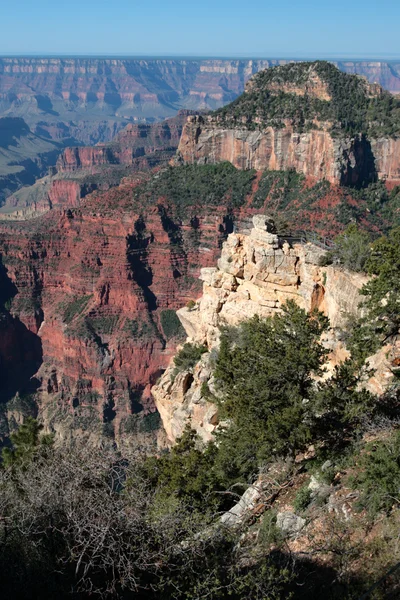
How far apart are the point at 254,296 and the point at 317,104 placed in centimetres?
4950

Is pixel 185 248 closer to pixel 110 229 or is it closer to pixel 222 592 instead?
pixel 110 229

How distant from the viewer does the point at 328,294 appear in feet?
73.5

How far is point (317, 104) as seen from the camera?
6906cm

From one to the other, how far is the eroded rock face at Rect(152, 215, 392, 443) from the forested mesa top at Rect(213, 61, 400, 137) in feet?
139

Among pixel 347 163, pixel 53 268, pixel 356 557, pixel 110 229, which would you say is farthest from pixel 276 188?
pixel 356 557

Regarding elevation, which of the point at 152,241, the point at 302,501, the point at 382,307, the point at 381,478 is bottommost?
the point at 152,241

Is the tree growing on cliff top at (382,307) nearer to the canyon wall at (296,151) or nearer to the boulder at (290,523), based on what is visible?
the boulder at (290,523)

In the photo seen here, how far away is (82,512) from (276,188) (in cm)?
6112

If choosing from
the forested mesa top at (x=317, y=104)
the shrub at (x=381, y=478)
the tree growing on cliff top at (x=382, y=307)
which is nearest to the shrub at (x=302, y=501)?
the shrub at (x=381, y=478)

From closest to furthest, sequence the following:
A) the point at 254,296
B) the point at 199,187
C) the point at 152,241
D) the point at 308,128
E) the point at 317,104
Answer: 1. the point at 254,296
2. the point at 308,128
3. the point at 317,104
4. the point at 152,241
5. the point at 199,187

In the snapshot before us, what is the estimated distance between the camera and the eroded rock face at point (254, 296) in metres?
21.2

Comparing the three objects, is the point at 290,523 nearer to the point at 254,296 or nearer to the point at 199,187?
the point at 254,296

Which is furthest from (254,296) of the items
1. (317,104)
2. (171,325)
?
(317,104)

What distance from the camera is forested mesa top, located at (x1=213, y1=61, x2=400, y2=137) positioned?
67.4 m
